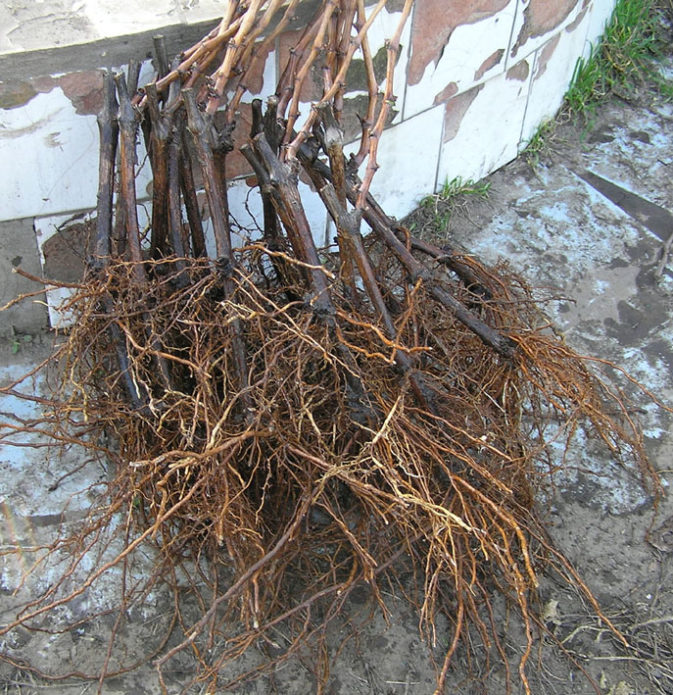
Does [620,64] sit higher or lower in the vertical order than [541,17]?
lower

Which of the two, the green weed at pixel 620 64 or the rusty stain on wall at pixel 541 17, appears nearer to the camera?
the rusty stain on wall at pixel 541 17

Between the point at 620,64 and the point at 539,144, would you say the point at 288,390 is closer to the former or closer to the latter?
the point at 539,144

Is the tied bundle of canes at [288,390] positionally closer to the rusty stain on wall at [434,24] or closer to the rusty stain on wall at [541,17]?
the rusty stain on wall at [434,24]

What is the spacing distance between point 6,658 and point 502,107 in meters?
2.17

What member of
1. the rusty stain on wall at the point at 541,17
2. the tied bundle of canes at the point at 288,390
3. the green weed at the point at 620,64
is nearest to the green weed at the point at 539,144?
the green weed at the point at 620,64

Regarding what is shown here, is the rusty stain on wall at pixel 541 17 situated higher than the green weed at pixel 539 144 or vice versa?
the rusty stain on wall at pixel 541 17

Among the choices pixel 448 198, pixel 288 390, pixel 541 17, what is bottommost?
pixel 448 198

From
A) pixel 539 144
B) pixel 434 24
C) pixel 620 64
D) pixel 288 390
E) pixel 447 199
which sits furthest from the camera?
pixel 620 64

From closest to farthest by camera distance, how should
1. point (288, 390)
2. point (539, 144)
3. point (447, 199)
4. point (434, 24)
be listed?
point (288, 390)
point (434, 24)
point (447, 199)
point (539, 144)

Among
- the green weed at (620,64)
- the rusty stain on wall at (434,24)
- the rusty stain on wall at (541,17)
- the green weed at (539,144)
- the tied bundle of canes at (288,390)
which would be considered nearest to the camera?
the tied bundle of canes at (288,390)

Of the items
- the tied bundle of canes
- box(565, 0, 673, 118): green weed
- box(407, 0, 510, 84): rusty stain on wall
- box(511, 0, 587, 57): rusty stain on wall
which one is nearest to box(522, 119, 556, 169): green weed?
box(565, 0, 673, 118): green weed

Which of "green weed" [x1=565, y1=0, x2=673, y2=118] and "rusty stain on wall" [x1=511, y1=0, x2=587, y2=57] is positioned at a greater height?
"rusty stain on wall" [x1=511, y1=0, x2=587, y2=57]

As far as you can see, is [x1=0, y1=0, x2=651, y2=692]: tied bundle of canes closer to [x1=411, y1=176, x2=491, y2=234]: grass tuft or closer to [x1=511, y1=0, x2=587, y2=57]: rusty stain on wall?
[x1=411, y1=176, x2=491, y2=234]: grass tuft

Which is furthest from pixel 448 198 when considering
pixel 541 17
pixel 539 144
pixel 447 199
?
pixel 541 17
